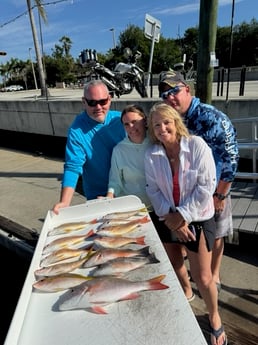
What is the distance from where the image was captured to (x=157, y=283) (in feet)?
5.03

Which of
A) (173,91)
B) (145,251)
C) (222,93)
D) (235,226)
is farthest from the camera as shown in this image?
(222,93)

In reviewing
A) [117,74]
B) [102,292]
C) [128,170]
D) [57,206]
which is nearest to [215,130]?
[128,170]

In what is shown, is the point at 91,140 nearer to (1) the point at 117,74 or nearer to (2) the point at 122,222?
(2) the point at 122,222

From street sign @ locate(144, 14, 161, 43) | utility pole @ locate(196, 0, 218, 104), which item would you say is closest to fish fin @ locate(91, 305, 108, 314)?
utility pole @ locate(196, 0, 218, 104)

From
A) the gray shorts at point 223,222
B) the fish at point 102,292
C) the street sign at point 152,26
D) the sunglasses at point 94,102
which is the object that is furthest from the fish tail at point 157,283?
the street sign at point 152,26

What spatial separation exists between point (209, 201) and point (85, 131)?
1.13 m

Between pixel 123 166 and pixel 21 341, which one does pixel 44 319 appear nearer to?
pixel 21 341

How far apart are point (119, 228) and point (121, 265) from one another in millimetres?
386

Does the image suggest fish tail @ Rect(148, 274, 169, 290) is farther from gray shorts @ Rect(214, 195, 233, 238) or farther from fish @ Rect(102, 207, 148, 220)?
gray shorts @ Rect(214, 195, 233, 238)

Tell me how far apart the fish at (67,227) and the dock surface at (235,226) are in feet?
4.80

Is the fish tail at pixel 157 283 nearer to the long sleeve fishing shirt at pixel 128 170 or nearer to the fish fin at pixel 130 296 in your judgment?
the fish fin at pixel 130 296

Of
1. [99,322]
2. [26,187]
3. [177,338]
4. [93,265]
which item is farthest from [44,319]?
[26,187]

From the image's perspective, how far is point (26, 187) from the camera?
743 cm

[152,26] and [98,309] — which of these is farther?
A: [152,26]
